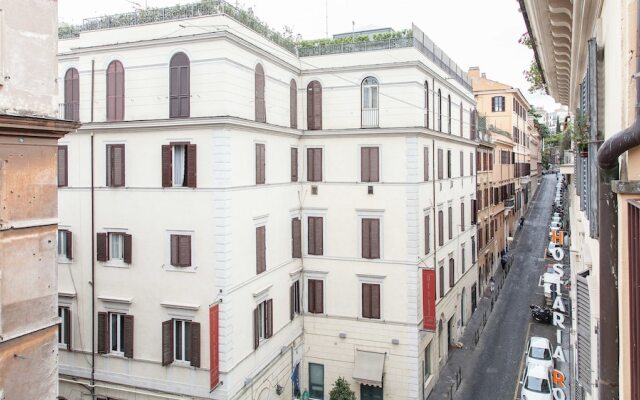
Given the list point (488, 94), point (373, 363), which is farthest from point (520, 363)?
point (488, 94)

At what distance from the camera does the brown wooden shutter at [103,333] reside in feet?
70.9

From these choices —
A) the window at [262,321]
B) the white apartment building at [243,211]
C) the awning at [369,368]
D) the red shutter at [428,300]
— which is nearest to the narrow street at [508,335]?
the white apartment building at [243,211]

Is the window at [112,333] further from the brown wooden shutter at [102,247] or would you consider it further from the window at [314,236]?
the window at [314,236]

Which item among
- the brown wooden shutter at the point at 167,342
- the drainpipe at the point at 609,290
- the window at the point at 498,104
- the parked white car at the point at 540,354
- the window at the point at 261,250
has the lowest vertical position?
the parked white car at the point at 540,354

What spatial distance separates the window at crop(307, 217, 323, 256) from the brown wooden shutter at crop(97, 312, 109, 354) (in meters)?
10.2

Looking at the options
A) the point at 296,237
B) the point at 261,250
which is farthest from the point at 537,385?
the point at 261,250

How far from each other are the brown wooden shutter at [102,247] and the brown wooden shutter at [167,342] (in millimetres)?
4066

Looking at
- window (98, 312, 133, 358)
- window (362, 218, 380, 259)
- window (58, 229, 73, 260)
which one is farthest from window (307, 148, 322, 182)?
window (58, 229, 73, 260)

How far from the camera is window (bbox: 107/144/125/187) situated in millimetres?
21562

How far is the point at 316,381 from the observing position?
2675 centimetres

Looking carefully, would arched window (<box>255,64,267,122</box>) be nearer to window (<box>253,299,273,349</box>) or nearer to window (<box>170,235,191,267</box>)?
window (<box>170,235,191,267</box>)

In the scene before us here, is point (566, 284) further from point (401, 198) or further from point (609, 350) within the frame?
point (609, 350)

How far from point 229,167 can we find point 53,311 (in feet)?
33.6

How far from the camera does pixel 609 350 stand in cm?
525
